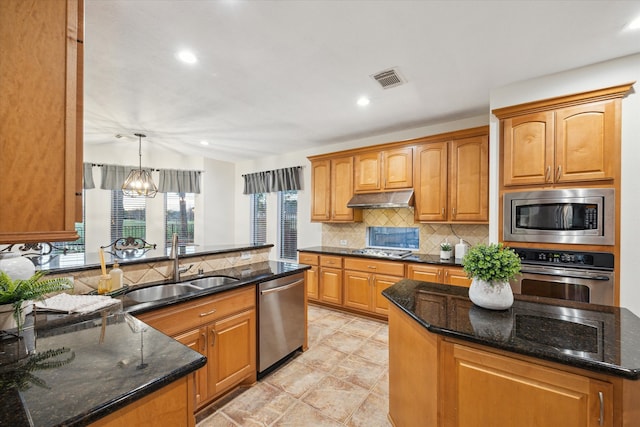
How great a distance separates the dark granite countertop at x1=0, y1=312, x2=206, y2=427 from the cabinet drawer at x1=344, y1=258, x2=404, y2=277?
2934 millimetres

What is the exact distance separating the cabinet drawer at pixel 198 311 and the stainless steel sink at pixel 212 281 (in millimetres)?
215

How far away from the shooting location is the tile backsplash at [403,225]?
3.60m

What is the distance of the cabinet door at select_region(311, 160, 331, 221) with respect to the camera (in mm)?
4594

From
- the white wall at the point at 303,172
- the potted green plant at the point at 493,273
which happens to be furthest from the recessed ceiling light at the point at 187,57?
the white wall at the point at 303,172

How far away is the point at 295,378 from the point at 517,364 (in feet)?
6.23

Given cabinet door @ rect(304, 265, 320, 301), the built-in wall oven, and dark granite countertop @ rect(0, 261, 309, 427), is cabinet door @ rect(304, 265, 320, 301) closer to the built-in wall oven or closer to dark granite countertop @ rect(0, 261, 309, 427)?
the built-in wall oven

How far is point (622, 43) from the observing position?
2047mm

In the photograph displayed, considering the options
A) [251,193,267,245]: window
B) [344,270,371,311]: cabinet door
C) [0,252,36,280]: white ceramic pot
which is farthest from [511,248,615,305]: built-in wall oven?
[251,193,267,245]: window

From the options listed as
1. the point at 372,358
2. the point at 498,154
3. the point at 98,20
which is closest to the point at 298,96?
the point at 98,20

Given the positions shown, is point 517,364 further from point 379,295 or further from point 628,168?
point 379,295

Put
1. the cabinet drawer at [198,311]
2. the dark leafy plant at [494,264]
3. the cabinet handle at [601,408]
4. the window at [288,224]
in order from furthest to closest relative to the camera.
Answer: the window at [288,224], the cabinet drawer at [198,311], the dark leafy plant at [494,264], the cabinet handle at [601,408]

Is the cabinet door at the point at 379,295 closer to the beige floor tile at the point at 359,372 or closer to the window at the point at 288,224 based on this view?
the beige floor tile at the point at 359,372

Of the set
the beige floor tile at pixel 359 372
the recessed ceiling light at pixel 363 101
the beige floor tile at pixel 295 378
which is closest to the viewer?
the beige floor tile at pixel 295 378

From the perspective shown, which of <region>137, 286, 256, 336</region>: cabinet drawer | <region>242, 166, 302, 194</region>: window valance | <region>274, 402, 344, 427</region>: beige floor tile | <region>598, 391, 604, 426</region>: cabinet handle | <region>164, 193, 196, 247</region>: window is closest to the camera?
<region>598, 391, 604, 426</region>: cabinet handle
